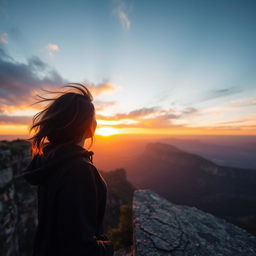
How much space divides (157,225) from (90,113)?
4455 mm

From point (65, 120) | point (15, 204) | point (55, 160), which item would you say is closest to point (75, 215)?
point (55, 160)

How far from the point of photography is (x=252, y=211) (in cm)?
5478

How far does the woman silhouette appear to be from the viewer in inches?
52.8

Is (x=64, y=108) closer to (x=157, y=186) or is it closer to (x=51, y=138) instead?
(x=51, y=138)

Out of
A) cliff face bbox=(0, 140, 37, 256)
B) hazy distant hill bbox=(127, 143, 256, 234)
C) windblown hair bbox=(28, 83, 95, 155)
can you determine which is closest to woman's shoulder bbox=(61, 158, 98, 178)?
windblown hair bbox=(28, 83, 95, 155)

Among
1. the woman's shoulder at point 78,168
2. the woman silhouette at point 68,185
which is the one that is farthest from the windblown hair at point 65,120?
the woman's shoulder at point 78,168

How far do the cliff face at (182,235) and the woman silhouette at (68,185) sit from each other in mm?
2759

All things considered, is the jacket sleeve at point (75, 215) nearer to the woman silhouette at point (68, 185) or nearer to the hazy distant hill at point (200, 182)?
the woman silhouette at point (68, 185)

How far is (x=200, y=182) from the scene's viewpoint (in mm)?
93125

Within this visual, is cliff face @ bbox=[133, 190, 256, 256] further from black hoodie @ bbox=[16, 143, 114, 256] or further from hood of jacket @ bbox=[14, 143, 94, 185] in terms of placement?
hood of jacket @ bbox=[14, 143, 94, 185]

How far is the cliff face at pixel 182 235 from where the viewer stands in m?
3.79

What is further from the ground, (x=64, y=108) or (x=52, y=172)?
(x=64, y=108)

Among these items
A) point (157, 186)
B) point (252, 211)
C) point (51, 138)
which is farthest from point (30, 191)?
point (157, 186)

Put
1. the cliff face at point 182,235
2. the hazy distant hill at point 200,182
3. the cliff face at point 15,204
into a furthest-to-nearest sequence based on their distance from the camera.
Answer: the hazy distant hill at point 200,182
the cliff face at point 15,204
the cliff face at point 182,235
